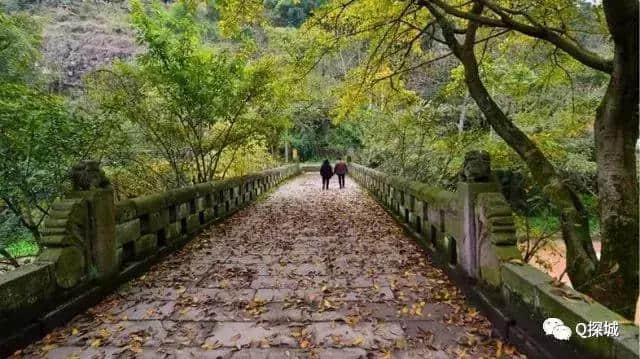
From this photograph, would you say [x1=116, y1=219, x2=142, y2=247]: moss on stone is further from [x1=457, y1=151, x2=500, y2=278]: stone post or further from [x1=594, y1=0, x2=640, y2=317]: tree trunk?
[x1=594, y1=0, x2=640, y2=317]: tree trunk

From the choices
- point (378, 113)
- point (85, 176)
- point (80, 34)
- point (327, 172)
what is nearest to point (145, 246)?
point (85, 176)

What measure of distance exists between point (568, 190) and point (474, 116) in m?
13.3

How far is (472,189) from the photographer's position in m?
4.16

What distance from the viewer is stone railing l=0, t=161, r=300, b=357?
130 inches

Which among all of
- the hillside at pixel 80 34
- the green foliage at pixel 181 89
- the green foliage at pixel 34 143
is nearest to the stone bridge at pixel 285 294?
the green foliage at pixel 34 143

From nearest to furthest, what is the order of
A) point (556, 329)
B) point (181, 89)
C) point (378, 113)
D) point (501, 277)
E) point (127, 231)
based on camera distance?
1. point (556, 329)
2. point (501, 277)
3. point (127, 231)
4. point (181, 89)
5. point (378, 113)

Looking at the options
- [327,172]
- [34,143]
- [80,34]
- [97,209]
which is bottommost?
[327,172]

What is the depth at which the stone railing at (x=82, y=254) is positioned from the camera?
331 cm

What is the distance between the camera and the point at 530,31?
4.75m

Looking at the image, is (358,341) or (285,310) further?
(285,310)

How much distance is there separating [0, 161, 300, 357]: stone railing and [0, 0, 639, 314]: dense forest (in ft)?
Answer: 6.23

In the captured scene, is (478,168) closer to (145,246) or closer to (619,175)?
(619,175)

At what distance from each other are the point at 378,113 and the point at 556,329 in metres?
11.8

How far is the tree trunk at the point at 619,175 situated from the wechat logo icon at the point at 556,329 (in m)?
1.52
